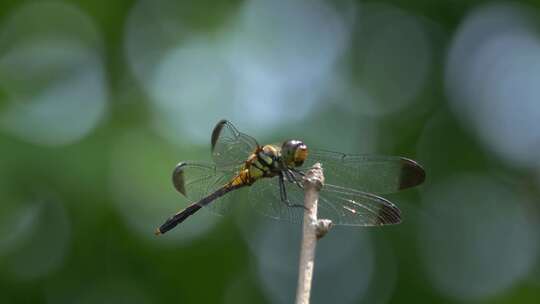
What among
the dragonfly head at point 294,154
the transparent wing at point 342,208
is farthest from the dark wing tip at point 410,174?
the dragonfly head at point 294,154

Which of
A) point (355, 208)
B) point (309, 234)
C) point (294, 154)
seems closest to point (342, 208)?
point (355, 208)

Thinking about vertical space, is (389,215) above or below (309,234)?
above

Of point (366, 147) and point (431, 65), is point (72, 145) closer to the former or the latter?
point (366, 147)

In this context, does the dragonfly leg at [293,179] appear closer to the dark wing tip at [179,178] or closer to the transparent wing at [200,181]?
the transparent wing at [200,181]

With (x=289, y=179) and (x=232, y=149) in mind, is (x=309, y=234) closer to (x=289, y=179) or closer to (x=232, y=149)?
(x=289, y=179)

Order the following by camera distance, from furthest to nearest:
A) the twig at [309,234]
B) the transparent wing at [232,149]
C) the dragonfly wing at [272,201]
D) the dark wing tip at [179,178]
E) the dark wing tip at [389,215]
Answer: the transparent wing at [232,149]
the dark wing tip at [179,178]
the dragonfly wing at [272,201]
the dark wing tip at [389,215]
the twig at [309,234]

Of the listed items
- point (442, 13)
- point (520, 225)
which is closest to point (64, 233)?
point (442, 13)
